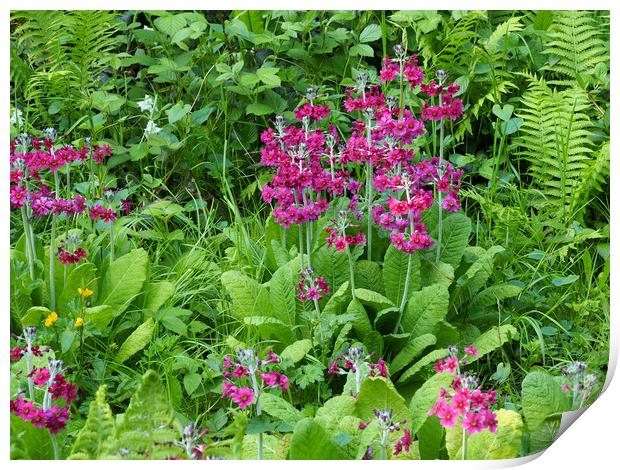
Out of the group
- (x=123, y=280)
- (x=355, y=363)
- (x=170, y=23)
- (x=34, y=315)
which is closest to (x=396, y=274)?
(x=355, y=363)

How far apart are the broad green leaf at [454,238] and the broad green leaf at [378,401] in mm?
592

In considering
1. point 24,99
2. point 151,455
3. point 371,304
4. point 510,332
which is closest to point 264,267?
point 371,304

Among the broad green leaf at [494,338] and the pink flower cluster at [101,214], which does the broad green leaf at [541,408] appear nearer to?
the broad green leaf at [494,338]

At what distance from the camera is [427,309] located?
2406 millimetres

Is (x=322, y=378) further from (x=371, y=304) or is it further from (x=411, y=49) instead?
(x=411, y=49)

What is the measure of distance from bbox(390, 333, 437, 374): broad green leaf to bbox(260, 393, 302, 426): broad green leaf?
0.34 m

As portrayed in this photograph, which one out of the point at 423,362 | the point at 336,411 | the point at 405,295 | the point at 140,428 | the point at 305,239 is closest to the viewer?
the point at 140,428

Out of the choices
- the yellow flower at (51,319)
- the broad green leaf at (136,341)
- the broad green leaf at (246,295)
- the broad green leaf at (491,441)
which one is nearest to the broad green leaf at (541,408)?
the broad green leaf at (491,441)

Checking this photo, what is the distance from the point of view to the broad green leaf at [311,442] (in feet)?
6.52

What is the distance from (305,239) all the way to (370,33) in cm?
85

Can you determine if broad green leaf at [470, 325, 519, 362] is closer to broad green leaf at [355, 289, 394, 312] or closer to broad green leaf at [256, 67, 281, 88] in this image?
broad green leaf at [355, 289, 394, 312]

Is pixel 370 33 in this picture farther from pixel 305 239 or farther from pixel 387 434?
pixel 387 434

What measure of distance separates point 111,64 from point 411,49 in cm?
105

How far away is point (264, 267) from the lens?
267 cm
